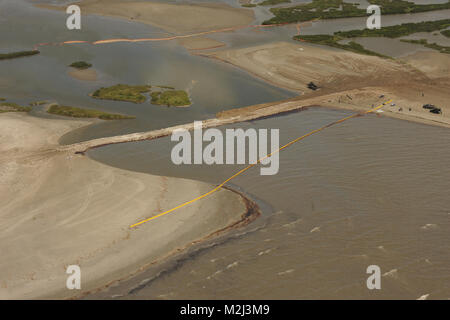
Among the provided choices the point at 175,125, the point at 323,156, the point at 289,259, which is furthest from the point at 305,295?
the point at 175,125

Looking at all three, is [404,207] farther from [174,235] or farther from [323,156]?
[174,235]

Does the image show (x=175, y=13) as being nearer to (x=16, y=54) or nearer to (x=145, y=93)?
(x=16, y=54)

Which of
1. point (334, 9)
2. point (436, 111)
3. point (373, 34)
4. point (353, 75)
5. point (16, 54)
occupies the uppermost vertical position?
point (334, 9)

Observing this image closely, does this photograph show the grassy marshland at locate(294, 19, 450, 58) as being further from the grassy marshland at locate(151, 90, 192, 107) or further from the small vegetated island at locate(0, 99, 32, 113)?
the small vegetated island at locate(0, 99, 32, 113)

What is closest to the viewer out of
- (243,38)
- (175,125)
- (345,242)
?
(345,242)

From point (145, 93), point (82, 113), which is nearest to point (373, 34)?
point (145, 93)

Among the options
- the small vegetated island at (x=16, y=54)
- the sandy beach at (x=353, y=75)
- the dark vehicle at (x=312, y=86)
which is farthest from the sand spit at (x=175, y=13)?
the dark vehicle at (x=312, y=86)

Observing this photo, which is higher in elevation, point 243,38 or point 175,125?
point 243,38
